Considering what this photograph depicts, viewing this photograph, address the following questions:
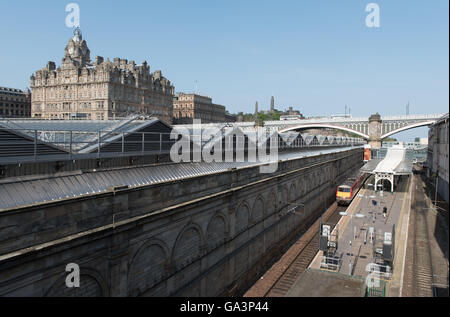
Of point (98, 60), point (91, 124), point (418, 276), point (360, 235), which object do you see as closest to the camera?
point (418, 276)

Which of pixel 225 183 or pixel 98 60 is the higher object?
pixel 98 60

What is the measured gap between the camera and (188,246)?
51.1 ft

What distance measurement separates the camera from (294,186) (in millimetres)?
31625

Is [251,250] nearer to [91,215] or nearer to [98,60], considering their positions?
[91,215]

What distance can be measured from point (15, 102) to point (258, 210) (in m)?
124

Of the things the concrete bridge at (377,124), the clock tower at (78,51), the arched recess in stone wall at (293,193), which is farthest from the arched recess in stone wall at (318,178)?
the clock tower at (78,51)

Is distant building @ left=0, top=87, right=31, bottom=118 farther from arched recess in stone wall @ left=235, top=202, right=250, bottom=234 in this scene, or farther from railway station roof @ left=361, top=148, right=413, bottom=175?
arched recess in stone wall @ left=235, top=202, right=250, bottom=234

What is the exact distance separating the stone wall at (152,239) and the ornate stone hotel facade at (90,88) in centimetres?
7510

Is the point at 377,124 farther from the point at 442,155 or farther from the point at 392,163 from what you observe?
the point at 442,155

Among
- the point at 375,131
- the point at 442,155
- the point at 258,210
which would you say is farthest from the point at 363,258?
the point at 375,131

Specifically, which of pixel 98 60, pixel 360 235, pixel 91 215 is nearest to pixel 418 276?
pixel 360 235

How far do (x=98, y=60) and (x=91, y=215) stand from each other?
354 feet

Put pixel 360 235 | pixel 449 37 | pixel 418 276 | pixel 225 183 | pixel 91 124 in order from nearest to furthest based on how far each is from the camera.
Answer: pixel 449 37, pixel 225 183, pixel 418 276, pixel 91 124, pixel 360 235

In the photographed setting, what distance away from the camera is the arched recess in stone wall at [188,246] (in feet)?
48.3
